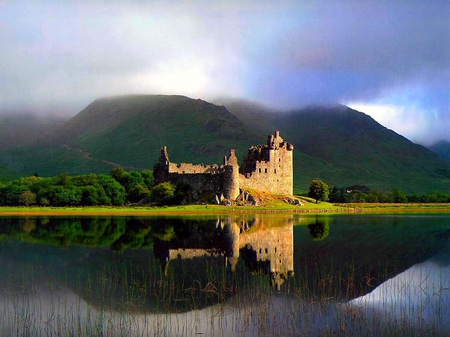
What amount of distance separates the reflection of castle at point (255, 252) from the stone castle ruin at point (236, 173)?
42420 millimetres

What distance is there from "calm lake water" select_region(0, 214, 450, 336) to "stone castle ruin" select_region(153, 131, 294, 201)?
47040 mm

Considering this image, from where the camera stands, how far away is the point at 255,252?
31609 millimetres

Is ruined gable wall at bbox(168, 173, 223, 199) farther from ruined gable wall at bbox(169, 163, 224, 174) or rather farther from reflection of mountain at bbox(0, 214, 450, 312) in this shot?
reflection of mountain at bbox(0, 214, 450, 312)

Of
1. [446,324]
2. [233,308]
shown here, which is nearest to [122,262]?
[233,308]

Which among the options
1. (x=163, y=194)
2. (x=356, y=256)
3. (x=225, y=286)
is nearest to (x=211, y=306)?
(x=225, y=286)

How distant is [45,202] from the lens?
295 ft

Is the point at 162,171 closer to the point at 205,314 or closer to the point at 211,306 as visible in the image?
the point at 211,306

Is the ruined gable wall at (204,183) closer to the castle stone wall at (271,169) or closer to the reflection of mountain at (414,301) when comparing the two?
the castle stone wall at (271,169)

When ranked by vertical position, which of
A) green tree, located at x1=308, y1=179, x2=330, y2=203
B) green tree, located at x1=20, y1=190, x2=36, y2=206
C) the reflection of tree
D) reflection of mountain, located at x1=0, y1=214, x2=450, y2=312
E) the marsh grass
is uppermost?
green tree, located at x1=308, y1=179, x2=330, y2=203

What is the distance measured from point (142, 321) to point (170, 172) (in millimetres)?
76212

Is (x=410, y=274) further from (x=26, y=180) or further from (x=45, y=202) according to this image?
(x=26, y=180)

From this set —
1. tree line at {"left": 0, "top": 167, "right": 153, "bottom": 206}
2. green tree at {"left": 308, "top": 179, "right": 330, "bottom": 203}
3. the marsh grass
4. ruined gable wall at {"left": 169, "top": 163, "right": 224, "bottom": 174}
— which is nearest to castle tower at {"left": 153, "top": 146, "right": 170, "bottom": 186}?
ruined gable wall at {"left": 169, "top": 163, "right": 224, "bottom": 174}

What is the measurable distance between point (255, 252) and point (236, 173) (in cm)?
5422

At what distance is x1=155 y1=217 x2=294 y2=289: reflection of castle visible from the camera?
26.1 m
